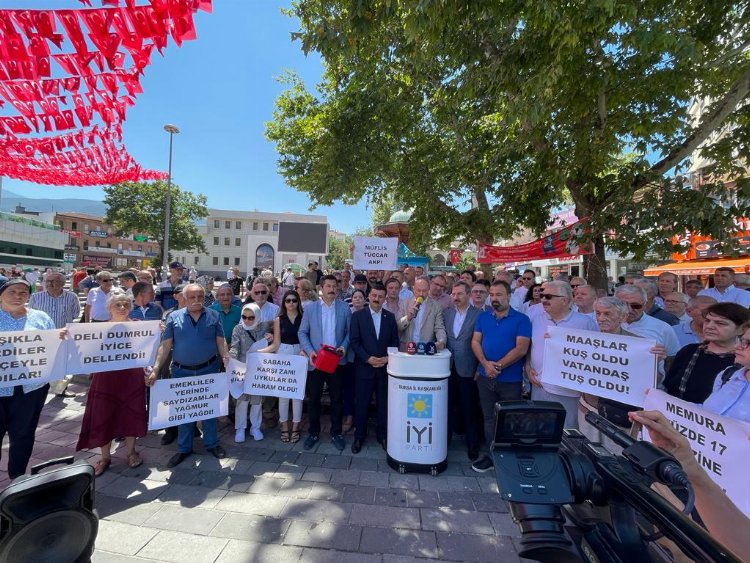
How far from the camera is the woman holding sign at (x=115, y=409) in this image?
138 inches

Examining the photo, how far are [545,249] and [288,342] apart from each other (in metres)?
5.96

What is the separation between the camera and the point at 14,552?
1.63 metres

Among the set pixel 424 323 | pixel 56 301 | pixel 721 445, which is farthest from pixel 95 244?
pixel 721 445

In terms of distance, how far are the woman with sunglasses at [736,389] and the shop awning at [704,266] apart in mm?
13540

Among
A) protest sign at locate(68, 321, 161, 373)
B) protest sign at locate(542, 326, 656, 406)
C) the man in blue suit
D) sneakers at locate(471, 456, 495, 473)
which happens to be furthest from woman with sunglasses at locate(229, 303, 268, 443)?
protest sign at locate(542, 326, 656, 406)

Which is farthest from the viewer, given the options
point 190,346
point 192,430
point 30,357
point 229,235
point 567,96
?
point 229,235

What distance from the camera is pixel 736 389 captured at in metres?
2.13

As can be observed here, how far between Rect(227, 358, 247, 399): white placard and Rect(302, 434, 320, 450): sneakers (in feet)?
3.21

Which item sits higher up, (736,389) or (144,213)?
(144,213)

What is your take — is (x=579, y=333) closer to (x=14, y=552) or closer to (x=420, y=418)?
(x=420, y=418)

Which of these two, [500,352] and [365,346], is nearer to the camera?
[500,352]

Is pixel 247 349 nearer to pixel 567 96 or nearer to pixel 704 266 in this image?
pixel 567 96

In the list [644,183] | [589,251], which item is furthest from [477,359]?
[644,183]

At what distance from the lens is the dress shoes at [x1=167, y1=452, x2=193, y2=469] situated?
12.1 feet
